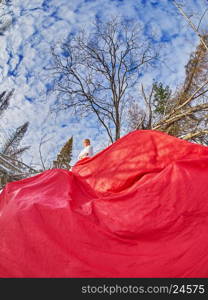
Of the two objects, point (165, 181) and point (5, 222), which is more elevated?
point (165, 181)

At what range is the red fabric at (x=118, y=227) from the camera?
2078 millimetres

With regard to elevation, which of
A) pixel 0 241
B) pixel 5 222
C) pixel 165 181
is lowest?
pixel 0 241

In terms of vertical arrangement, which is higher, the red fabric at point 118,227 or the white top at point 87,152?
the white top at point 87,152

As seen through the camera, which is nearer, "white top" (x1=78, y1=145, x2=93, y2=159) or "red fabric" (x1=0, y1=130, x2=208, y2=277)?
"red fabric" (x1=0, y1=130, x2=208, y2=277)

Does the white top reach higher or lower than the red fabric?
higher

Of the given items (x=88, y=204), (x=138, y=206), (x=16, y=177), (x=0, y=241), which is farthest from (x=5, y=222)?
(x=16, y=177)

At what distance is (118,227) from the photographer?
2211mm

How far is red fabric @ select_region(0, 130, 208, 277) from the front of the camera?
2.08 metres

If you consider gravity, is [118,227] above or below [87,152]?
below

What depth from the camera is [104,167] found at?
2941 mm

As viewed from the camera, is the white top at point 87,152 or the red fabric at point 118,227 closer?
the red fabric at point 118,227

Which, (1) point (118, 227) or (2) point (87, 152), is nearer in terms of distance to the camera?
(1) point (118, 227)

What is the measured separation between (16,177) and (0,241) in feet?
12.1

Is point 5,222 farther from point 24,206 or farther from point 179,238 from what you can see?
point 179,238
